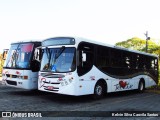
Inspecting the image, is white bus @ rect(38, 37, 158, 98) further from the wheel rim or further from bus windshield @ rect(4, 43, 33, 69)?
bus windshield @ rect(4, 43, 33, 69)

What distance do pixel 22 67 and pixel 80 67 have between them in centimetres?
331

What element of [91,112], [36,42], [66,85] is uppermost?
[36,42]

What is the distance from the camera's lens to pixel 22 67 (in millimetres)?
12656

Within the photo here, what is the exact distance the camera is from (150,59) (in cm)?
1962

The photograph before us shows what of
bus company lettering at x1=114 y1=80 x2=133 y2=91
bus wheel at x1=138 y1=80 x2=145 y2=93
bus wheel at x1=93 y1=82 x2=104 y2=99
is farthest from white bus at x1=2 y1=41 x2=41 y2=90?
bus wheel at x1=138 y1=80 x2=145 y2=93

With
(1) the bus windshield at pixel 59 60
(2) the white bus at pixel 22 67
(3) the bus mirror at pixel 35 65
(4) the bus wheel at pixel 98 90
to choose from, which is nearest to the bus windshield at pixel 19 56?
(2) the white bus at pixel 22 67

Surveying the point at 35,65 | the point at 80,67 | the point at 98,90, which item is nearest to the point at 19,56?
the point at 35,65

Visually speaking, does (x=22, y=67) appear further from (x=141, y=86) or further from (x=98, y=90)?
(x=141, y=86)

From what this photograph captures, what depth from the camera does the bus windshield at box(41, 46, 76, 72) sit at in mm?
10828

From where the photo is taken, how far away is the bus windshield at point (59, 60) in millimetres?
10828

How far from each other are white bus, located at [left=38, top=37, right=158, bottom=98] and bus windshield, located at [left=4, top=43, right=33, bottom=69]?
0.68 metres

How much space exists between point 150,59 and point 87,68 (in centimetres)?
952

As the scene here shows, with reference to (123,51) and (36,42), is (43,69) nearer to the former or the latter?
(36,42)

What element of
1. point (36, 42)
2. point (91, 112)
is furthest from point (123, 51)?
point (91, 112)
